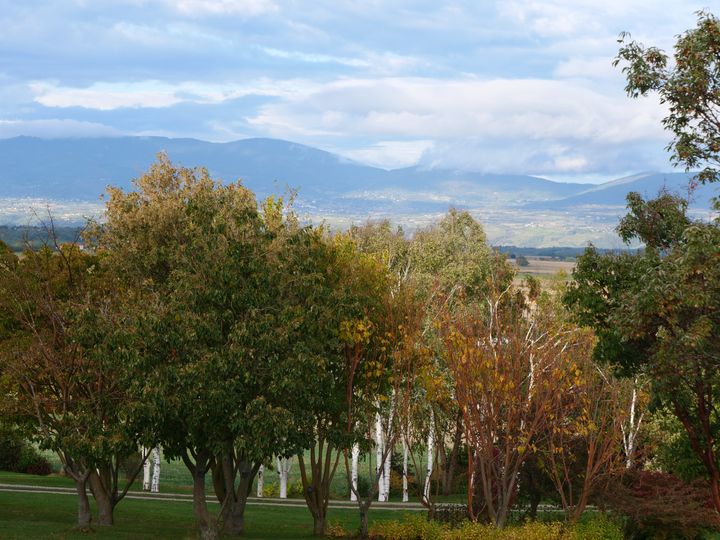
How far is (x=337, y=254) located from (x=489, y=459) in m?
8.94

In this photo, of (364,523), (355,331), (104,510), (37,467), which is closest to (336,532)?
(364,523)

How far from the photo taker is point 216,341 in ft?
90.1

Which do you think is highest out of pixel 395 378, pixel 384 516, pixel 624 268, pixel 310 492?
pixel 624 268

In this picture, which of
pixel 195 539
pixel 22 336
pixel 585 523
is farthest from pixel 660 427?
pixel 22 336

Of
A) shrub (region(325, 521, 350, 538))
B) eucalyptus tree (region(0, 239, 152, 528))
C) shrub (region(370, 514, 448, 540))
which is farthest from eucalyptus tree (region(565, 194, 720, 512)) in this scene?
eucalyptus tree (region(0, 239, 152, 528))

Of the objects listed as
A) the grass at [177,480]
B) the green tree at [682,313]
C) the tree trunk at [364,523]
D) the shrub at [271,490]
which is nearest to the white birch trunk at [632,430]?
the grass at [177,480]

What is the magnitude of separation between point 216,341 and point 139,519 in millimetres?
12852

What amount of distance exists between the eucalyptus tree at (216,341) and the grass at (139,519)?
4.12 metres

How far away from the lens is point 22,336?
3178 centimetres

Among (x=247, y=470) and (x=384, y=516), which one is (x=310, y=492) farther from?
(x=384, y=516)

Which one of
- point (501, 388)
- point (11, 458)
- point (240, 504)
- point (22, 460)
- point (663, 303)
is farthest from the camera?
point (11, 458)

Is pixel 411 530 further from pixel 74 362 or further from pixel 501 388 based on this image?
pixel 74 362

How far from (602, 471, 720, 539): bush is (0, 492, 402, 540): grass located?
10.6 metres

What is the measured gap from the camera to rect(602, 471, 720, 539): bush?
33344mm
